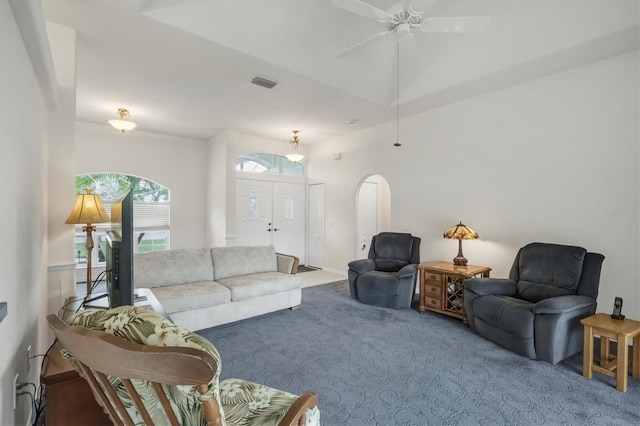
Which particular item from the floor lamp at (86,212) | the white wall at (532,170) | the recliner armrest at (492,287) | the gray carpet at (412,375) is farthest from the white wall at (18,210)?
the white wall at (532,170)

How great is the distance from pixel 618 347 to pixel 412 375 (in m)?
1.52

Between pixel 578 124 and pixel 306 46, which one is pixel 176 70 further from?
pixel 578 124

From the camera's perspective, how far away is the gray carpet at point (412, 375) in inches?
76.3

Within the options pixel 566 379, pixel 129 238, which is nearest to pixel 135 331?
pixel 129 238

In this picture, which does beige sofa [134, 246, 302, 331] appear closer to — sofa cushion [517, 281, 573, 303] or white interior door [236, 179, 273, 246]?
white interior door [236, 179, 273, 246]

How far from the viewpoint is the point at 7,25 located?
4.06ft

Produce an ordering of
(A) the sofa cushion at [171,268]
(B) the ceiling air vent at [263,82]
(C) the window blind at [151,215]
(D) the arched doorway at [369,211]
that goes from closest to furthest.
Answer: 1. (A) the sofa cushion at [171,268]
2. (B) the ceiling air vent at [263,82]
3. (C) the window blind at [151,215]
4. (D) the arched doorway at [369,211]

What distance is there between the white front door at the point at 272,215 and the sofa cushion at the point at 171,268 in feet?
8.11

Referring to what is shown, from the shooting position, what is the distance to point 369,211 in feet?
22.3

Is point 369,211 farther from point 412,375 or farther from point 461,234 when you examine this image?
point 412,375

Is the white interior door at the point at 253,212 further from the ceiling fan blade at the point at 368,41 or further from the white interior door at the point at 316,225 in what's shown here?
the ceiling fan blade at the point at 368,41

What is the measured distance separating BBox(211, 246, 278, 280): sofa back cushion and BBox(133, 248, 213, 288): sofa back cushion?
11 centimetres

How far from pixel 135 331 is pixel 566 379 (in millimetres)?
3051

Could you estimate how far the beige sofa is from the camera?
3.15 m
